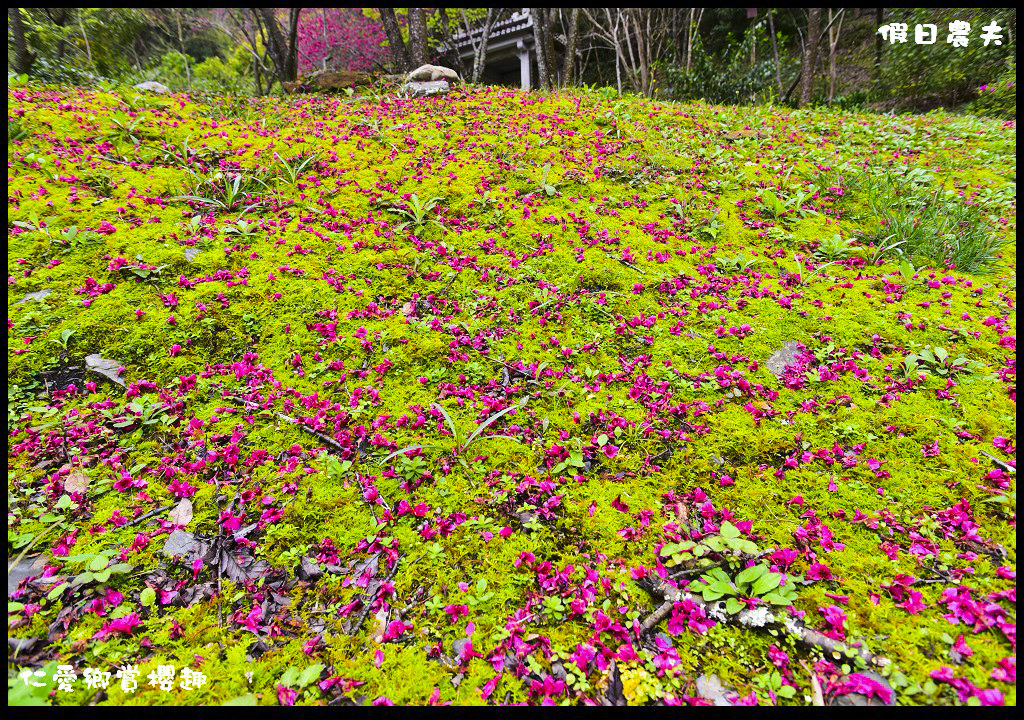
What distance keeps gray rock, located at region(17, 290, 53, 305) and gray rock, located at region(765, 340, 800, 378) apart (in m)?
6.58

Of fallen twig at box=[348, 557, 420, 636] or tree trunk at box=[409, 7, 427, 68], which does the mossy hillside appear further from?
tree trunk at box=[409, 7, 427, 68]

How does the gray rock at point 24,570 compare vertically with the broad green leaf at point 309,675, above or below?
above

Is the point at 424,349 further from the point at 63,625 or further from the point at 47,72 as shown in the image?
the point at 47,72

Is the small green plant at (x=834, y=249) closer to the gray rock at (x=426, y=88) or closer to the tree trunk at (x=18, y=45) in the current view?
the gray rock at (x=426, y=88)

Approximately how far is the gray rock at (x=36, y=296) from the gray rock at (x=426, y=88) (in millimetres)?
9092

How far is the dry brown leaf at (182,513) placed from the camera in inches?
115

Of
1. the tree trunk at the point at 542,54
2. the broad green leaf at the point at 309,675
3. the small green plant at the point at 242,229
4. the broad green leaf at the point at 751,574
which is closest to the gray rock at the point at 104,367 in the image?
the small green plant at the point at 242,229

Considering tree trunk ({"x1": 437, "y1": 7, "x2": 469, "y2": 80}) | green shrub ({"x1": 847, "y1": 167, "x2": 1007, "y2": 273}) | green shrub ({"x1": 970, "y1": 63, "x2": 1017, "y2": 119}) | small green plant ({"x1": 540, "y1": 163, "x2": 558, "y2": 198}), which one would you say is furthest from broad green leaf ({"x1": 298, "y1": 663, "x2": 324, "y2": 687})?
green shrub ({"x1": 970, "y1": 63, "x2": 1017, "y2": 119})

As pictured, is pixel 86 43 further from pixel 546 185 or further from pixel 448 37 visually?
pixel 546 185

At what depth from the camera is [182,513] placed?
9.77ft

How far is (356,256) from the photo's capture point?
5.52 meters

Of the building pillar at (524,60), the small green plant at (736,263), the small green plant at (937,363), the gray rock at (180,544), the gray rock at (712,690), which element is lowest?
the gray rock at (712,690)

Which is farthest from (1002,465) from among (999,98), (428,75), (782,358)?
(999,98)

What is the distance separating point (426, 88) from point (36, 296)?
Answer: 939cm
